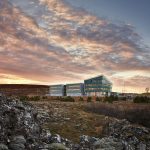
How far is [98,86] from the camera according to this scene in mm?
126938

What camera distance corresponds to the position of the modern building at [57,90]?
13888cm

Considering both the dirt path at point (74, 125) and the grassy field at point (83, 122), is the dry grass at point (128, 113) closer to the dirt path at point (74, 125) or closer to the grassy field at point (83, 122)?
the grassy field at point (83, 122)

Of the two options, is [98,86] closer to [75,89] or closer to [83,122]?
[75,89]

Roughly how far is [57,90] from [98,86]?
22871 millimetres

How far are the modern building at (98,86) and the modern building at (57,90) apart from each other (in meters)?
13.0

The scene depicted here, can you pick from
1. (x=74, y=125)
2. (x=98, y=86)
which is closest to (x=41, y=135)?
(x=74, y=125)

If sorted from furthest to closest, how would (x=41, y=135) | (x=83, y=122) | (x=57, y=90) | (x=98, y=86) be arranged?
1. (x=57, y=90)
2. (x=98, y=86)
3. (x=83, y=122)
4. (x=41, y=135)

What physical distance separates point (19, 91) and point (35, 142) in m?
→ 62.2

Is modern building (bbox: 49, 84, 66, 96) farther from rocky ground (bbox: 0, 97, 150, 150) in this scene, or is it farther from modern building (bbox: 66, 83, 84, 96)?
rocky ground (bbox: 0, 97, 150, 150)

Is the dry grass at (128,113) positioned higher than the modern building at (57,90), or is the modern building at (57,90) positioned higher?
the modern building at (57,90)

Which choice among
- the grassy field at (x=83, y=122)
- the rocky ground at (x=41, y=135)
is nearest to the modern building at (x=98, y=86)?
the grassy field at (x=83, y=122)

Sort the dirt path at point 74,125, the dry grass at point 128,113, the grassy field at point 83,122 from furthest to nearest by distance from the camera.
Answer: the dry grass at point 128,113 → the grassy field at point 83,122 → the dirt path at point 74,125

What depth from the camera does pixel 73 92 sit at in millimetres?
132875

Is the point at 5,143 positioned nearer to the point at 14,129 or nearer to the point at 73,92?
the point at 14,129
